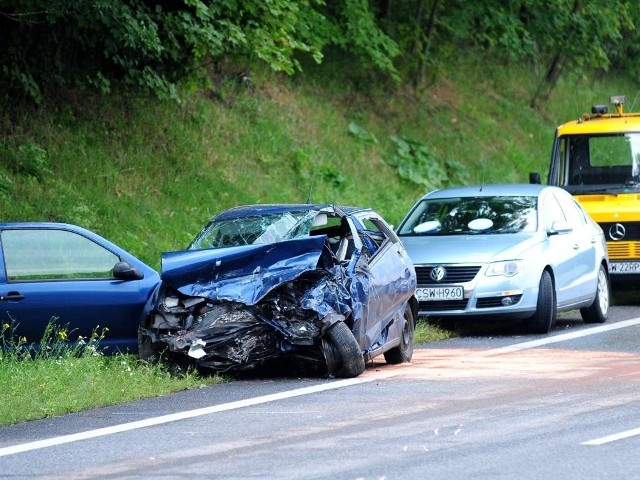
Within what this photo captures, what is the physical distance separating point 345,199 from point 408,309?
11.4 metres

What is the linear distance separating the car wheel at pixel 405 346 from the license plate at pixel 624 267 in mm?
6984

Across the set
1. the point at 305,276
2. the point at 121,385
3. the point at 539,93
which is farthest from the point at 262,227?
the point at 539,93

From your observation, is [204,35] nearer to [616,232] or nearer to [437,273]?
[437,273]

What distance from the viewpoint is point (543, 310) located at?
16266 millimetres

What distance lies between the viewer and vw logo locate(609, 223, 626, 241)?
20.4 m

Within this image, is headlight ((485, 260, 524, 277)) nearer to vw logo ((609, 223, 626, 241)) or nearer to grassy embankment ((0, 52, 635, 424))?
grassy embankment ((0, 52, 635, 424))

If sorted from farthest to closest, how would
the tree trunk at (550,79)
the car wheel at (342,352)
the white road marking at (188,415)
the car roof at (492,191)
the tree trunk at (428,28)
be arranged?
1. the tree trunk at (550,79)
2. the tree trunk at (428,28)
3. the car roof at (492,191)
4. the car wheel at (342,352)
5. the white road marking at (188,415)

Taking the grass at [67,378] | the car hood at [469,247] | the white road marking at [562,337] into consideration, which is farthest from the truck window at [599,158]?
the grass at [67,378]

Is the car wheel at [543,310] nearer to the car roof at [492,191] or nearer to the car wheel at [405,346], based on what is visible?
the car roof at [492,191]

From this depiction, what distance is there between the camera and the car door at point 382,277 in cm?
1284

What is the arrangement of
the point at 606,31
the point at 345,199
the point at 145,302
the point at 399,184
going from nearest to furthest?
1. the point at 145,302
2. the point at 345,199
3. the point at 399,184
4. the point at 606,31

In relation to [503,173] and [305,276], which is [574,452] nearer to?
[305,276]

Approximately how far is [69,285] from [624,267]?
986cm

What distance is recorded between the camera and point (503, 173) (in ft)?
103
